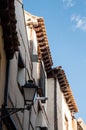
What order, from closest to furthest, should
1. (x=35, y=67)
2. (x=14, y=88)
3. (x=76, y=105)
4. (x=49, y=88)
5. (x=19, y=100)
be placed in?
(x=14, y=88) → (x=19, y=100) → (x=35, y=67) → (x=49, y=88) → (x=76, y=105)

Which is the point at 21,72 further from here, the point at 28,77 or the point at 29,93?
the point at 29,93

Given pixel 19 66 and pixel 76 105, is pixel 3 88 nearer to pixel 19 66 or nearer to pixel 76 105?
pixel 19 66

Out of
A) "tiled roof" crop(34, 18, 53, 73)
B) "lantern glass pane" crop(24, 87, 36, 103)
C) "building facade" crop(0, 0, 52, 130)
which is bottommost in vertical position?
"lantern glass pane" crop(24, 87, 36, 103)

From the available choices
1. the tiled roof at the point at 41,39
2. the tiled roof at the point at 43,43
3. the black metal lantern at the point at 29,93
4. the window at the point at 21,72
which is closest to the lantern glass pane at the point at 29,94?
the black metal lantern at the point at 29,93

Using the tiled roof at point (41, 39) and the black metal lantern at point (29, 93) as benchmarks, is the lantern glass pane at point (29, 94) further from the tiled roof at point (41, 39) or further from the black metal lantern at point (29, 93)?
the tiled roof at point (41, 39)

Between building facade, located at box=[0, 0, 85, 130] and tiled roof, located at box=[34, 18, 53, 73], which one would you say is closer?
building facade, located at box=[0, 0, 85, 130]

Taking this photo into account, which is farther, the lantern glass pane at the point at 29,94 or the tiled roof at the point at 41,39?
the tiled roof at the point at 41,39

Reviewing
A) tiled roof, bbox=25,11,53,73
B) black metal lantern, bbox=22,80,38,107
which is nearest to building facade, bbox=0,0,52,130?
tiled roof, bbox=25,11,53,73

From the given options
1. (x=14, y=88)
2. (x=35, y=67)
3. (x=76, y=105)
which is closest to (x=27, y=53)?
(x=35, y=67)

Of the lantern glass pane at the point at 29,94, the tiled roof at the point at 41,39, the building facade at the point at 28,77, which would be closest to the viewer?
the lantern glass pane at the point at 29,94

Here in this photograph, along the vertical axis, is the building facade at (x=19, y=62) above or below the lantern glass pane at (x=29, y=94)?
above

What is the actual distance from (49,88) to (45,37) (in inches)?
134

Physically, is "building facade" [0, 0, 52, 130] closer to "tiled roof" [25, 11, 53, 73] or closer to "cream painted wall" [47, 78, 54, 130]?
"tiled roof" [25, 11, 53, 73]

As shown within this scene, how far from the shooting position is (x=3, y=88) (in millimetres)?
11430
